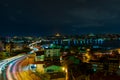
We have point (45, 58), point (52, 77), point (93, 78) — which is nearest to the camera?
point (93, 78)

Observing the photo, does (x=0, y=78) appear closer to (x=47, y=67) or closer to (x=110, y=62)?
(x=47, y=67)

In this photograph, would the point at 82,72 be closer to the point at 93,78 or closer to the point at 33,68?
the point at 93,78

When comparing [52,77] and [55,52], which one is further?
[55,52]

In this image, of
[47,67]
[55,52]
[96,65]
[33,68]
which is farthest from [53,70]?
[55,52]

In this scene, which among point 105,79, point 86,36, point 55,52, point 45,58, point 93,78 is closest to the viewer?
point 105,79

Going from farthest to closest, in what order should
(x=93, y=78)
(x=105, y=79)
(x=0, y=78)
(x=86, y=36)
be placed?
1. (x=86, y=36)
2. (x=0, y=78)
3. (x=93, y=78)
4. (x=105, y=79)

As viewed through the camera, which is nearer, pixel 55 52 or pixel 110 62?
pixel 110 62

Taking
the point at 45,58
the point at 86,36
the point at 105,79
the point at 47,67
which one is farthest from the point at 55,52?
the point at 86,36

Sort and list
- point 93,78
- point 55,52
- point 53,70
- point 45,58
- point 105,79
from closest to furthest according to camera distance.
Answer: point 105,79
point 93,78
point 53,70
point 45,58
point 55,52

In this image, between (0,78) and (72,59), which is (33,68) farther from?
(0,78)
